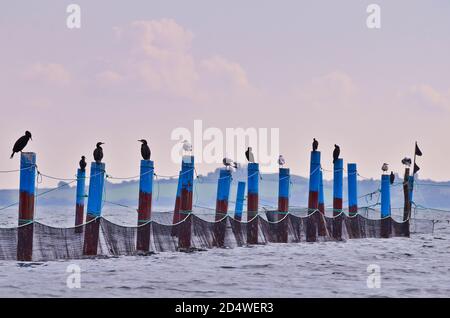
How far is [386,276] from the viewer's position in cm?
2555

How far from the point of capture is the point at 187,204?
2914cm

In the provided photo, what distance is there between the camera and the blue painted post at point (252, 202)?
3136 cm

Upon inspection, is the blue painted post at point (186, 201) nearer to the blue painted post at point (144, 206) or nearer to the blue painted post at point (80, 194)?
the blue painted post at point (144, 206)

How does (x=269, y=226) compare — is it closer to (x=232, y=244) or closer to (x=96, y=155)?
(x=232, y=244)

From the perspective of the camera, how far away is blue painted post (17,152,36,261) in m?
23.6

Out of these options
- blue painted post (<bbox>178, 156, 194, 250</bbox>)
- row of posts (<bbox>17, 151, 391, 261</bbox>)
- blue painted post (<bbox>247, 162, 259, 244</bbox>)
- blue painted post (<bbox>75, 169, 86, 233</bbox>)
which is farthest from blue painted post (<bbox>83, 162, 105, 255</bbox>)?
blue painted post (<bbox>75, 169, 86, 233</bbox>)

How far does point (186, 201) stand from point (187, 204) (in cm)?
15

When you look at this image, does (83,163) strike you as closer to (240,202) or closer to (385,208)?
(240,202)

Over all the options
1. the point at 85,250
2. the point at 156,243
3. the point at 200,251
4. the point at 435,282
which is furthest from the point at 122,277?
the point at 435,282

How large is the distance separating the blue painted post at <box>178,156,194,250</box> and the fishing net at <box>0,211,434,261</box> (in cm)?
3

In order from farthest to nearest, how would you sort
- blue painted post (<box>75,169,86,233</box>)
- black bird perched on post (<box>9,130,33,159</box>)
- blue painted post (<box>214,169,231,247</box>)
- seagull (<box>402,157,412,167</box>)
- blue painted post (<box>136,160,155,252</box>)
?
seagull (<box>402,157,412,167</box>)
blue painted post (<box>75,169,86,233</box>)
blue painted post (<box>214,169,231,247</box>)
blue painted post (<box>136,160,155,252</box>)
black bird perched on post (<box>9,130,33,159</box>)

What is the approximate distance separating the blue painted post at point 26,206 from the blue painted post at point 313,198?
40.6 ft

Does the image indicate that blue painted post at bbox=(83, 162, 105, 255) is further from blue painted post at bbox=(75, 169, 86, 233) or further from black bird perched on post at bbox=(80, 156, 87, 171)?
black bird perched on post at bbox=(80, 156, 87, 171)
